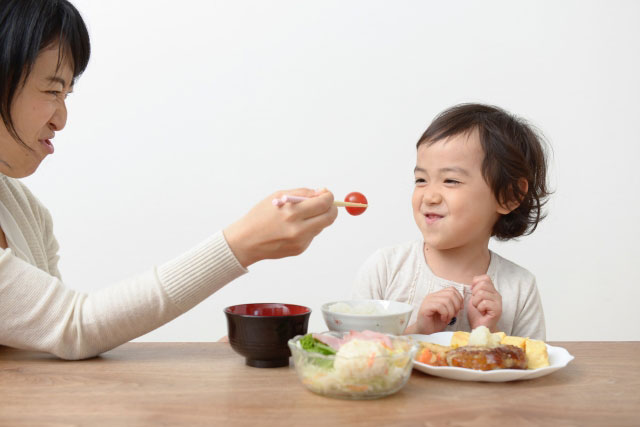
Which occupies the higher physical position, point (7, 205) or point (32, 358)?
point (7, 205)

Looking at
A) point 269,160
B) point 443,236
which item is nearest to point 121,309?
point 443,236

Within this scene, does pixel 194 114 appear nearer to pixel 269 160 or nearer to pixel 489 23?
pixel 269 160

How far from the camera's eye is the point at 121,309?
106cm

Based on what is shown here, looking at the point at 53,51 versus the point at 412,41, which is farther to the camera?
the point at 412,41

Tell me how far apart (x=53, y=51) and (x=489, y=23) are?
6.75 feet

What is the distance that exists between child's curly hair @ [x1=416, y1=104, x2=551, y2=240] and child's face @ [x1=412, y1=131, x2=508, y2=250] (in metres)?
0.02

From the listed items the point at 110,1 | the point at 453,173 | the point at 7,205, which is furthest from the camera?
the point at 110,1

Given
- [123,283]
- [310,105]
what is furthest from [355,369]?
[310,105]

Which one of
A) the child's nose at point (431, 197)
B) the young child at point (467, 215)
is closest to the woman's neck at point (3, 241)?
the young child at point (467, 215)

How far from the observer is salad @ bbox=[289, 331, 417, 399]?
2.86 ft

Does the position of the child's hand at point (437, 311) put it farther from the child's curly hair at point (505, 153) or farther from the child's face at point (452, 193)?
the child's curly hair at point (505, 153)

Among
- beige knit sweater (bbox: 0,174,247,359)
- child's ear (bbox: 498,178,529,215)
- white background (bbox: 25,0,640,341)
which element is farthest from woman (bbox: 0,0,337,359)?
white background (bbox: 25,0,640,341)

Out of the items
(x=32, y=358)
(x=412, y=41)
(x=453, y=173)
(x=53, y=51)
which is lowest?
(x=32, y=358)

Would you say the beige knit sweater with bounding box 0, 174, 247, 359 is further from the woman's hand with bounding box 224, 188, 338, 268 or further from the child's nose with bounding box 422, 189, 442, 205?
the child's nose with bounding box 422, 189, 442, 205
